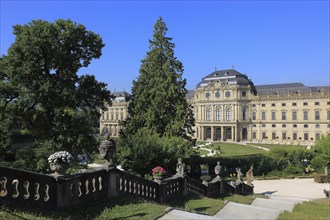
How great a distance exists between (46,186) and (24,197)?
0.63 metres

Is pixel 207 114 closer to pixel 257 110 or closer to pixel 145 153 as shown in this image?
pixel 257 110

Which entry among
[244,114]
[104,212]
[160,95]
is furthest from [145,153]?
[244,114]

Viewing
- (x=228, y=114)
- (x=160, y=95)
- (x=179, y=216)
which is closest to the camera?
(x=179, y=216)

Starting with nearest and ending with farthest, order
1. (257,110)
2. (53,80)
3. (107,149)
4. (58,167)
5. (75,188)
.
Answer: (58,167), (75,188), (107,149), (53,80), (257,110)

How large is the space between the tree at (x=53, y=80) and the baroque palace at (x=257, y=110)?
176 ft

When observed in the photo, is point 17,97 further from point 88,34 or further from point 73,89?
point 88,34

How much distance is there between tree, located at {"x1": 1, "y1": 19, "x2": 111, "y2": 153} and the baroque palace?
5354 cm

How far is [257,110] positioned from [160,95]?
5552cm

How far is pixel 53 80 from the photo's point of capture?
21141 mm

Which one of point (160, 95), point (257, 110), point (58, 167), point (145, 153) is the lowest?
point (145, 153)

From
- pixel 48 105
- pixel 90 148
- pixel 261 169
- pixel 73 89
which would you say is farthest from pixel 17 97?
pixel 261 169

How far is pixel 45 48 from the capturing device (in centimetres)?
2047

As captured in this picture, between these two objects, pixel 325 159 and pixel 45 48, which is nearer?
pixel 45 48

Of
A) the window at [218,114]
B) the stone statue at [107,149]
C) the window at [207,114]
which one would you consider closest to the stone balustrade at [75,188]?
the stone statue at [107,149]
